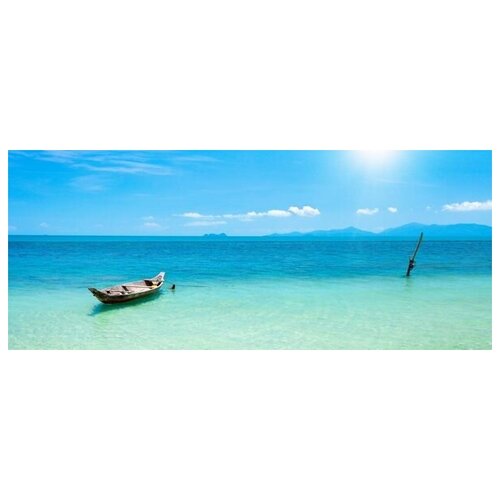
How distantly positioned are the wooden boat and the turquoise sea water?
13 centimetres

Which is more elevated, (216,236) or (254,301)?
(216,236)

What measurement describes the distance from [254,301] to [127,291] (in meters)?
1.99

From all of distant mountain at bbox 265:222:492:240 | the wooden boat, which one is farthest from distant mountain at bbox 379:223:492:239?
the wooden boat

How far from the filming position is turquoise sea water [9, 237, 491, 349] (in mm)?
4234

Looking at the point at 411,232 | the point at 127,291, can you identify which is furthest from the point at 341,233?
the point at 127,291

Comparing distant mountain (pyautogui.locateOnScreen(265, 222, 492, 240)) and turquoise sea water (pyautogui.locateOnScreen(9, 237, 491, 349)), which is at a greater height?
distant mountain (pyautogui.locateOnScreen(265, 222, 492, 240))

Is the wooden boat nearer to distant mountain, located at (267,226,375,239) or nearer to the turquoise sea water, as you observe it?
the turquoise sea water

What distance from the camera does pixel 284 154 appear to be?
15.5ft

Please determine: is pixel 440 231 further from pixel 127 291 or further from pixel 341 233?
pixel 127 291

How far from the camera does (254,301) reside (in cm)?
581

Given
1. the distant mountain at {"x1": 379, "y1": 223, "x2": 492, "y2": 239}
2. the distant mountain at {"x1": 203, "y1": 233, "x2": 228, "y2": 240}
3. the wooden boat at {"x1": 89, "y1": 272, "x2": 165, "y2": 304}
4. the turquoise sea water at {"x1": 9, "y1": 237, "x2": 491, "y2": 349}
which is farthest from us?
the distant mountain at {"x1": 203, "y1": 233, "x2": 228, "y2": 240}
